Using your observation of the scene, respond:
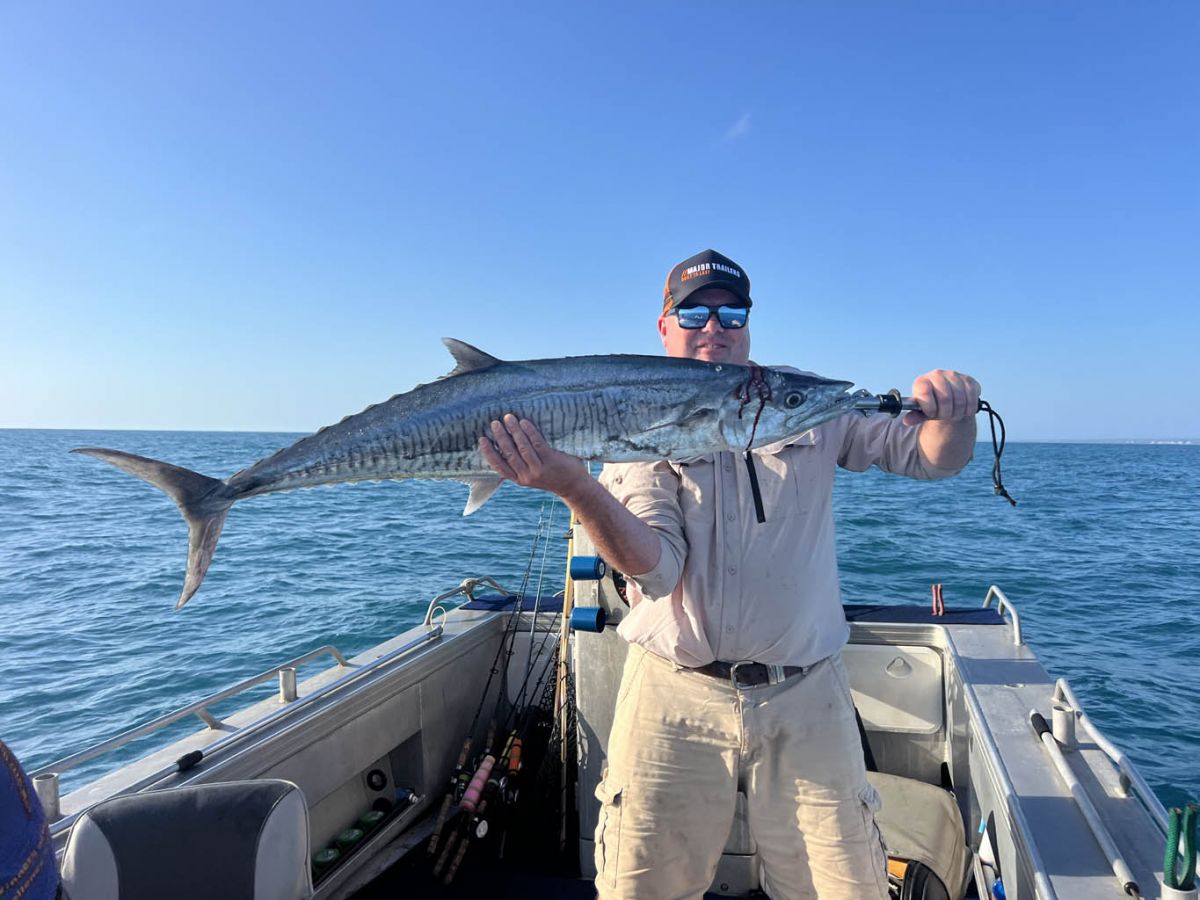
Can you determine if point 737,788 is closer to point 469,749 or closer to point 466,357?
point 466,357

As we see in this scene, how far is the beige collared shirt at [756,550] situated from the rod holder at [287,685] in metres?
2.06

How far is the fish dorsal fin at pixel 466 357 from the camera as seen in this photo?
117 inches

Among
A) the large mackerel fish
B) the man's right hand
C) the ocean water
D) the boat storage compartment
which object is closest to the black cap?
the large mackerel fish

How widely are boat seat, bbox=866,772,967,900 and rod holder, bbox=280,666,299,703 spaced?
320cm

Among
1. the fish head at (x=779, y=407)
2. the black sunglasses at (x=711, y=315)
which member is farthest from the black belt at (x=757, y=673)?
the black sunglasses at (x=711, y=315)

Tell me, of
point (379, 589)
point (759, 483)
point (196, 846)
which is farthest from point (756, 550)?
point (379, 589)

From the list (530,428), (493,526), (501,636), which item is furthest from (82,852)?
(493,526)

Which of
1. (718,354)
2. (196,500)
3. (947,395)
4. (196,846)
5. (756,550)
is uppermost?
(718,354)

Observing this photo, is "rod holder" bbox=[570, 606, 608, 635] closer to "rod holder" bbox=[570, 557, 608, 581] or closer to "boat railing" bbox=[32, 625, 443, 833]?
"rod holder" bbox=[570, 557, 608, 581]

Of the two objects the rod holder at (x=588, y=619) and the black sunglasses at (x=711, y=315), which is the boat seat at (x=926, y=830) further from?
the black sunglasses at (x=711, y=315)

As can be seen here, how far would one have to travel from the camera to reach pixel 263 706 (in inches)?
156

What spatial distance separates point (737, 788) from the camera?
2.96 metres

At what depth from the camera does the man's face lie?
3338 mm

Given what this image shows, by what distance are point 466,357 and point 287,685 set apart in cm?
230
